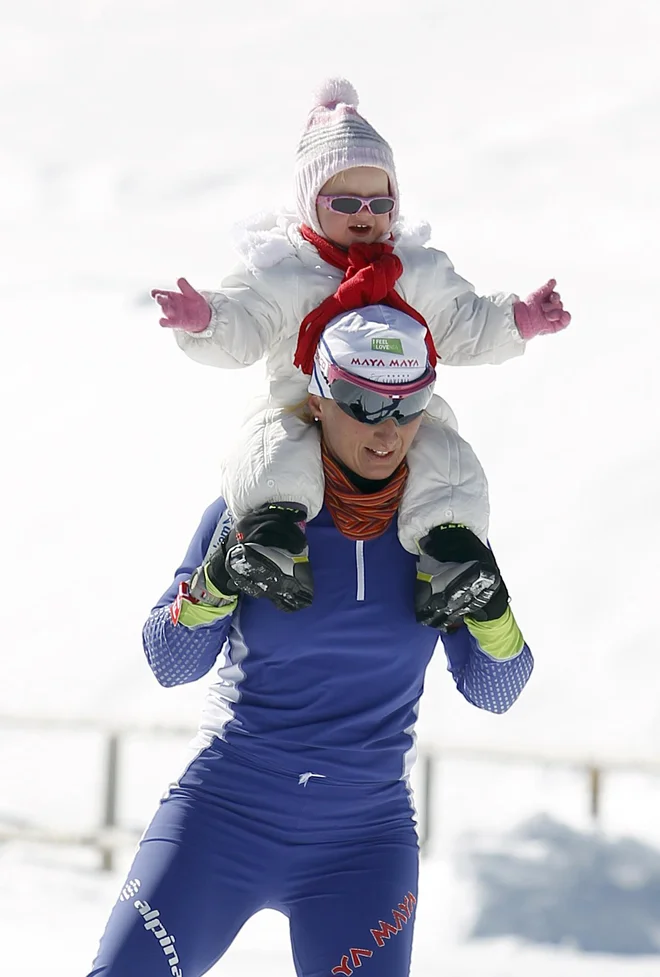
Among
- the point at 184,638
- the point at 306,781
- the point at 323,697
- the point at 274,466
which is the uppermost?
the point at 274,466

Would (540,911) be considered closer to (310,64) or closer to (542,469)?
(542,469)

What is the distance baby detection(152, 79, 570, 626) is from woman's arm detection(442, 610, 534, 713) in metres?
0.12

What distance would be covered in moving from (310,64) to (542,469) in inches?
716

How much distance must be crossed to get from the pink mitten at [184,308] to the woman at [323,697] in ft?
0.74

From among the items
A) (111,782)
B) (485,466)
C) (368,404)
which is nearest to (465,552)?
(368,404)

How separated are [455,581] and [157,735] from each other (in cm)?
463

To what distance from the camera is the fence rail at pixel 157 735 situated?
6031 mm

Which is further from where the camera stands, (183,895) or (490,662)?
(490,662)

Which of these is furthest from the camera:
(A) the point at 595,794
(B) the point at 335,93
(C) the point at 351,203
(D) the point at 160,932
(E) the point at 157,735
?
(E) the point at 157,735

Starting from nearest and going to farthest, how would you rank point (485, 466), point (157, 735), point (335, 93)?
point (335, 93), point (157, 735), point (485, 466)

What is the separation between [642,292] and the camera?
16625mm

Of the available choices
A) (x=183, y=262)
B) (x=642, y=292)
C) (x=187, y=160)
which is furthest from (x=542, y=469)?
(x=187, y=160)

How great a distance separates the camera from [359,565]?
2428mm

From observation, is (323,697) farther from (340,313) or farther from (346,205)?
(346,205)
